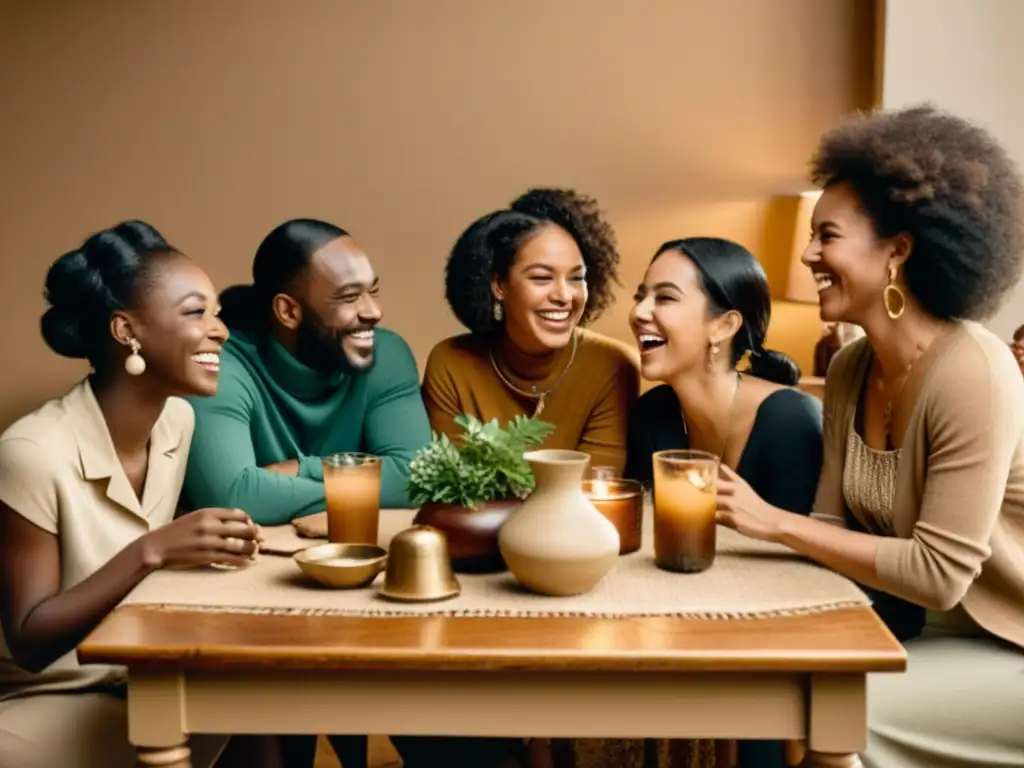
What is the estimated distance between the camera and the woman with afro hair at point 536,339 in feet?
7.84

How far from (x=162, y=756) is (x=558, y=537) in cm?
54

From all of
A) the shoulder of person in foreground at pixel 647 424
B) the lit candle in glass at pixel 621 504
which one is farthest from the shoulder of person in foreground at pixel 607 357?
the lit candle in glass at pixel 621 504

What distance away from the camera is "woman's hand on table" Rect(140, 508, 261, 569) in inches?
59.7

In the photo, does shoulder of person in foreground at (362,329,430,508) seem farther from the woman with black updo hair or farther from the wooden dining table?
the wooden dining table

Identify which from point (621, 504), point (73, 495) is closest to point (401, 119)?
point (73, 495)

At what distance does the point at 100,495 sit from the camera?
1.77 meters

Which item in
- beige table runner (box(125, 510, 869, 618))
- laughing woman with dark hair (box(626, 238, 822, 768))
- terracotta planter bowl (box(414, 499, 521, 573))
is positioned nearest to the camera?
beige table runner (box(125, 510, 869, 618))

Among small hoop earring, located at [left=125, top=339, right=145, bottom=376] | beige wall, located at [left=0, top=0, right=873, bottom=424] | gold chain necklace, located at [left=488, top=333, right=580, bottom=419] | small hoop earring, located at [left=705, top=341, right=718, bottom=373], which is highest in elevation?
beige wall, located at [left=0, top=0, right=873, bottom=424]

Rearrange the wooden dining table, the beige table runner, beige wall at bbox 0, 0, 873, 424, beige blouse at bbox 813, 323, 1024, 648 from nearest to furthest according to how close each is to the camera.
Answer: the wooden dining table < the beige table runner < beige blouse at bbox 813, 323, 1024, 648 < beige wall at bbox 0, 0, 873, 424

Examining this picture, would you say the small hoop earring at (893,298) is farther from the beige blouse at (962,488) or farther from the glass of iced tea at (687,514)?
the glass of iced tea at (687,514)

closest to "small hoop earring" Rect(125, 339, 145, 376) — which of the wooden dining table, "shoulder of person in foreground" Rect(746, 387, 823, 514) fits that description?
the wooden dining table

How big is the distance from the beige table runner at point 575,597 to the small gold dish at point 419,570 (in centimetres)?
1

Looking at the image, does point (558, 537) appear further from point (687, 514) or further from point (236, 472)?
point (236, 472)

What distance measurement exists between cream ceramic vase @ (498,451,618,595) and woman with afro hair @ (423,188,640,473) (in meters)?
0.94
